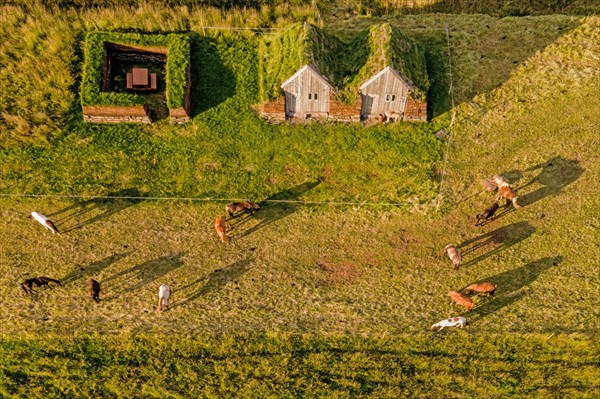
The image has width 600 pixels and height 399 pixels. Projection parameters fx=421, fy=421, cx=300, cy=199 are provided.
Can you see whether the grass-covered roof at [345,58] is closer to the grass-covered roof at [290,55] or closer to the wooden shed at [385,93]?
the grass-covered roof at [290,55]

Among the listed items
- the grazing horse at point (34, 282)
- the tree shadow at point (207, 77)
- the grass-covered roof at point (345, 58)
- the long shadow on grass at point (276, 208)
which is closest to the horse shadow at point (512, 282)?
the long shadow on grass at point (276, 208)

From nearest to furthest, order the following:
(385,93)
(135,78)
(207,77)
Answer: (385,93)
(135,78)
(207,77)

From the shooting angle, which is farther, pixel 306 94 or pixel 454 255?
pixel 306 94

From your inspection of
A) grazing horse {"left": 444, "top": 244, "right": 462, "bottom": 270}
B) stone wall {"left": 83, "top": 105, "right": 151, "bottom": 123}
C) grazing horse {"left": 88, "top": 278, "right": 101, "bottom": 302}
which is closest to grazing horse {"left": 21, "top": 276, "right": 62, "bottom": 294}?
grazing horse {"left": 88, "top": 278, "right": 101, "bottom": 302}

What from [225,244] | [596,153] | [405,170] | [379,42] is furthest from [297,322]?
[596,153]

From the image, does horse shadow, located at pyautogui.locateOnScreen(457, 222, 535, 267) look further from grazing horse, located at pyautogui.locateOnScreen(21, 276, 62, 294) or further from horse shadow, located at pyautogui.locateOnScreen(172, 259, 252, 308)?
grazing horse, located at pyautogui.locateOnScreen(21, 276, 62, 294)

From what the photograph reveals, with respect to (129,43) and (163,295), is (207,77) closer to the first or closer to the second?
(129,43)

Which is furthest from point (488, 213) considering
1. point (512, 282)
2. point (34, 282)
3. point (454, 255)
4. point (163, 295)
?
point (34, 282)

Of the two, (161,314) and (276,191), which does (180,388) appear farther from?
(276,191)
